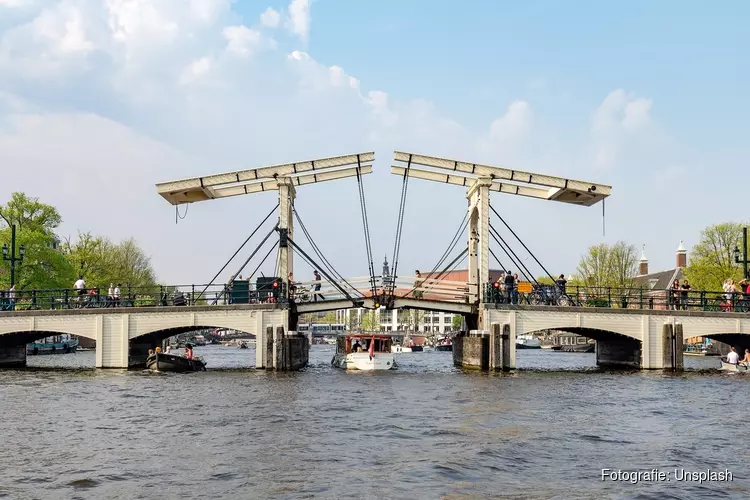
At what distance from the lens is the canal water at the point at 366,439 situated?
40.7ft

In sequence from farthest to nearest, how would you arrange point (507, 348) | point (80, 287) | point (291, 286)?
point (80, 287), point (291, 286), point (507, 348)

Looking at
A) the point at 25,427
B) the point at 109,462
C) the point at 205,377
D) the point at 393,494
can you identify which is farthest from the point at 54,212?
the point at 393,494

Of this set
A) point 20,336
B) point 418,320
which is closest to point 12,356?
point 20,336

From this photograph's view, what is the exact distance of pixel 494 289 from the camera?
34531mm

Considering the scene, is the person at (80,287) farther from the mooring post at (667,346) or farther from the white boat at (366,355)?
the mooring post at (667,346)

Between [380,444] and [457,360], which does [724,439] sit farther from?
[457,360]

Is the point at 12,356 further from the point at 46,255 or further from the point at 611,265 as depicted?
the point at 611,265

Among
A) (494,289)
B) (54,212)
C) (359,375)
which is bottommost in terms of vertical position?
(359,375)

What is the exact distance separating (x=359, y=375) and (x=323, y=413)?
14.2 meters

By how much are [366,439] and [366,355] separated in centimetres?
2173

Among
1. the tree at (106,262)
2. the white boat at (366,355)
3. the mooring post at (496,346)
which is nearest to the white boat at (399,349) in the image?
the tree at (106,262)

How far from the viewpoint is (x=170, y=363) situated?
34.9 metres

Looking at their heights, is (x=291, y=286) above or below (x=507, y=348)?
above

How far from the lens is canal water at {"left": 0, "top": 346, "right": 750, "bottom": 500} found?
12.4 metres
